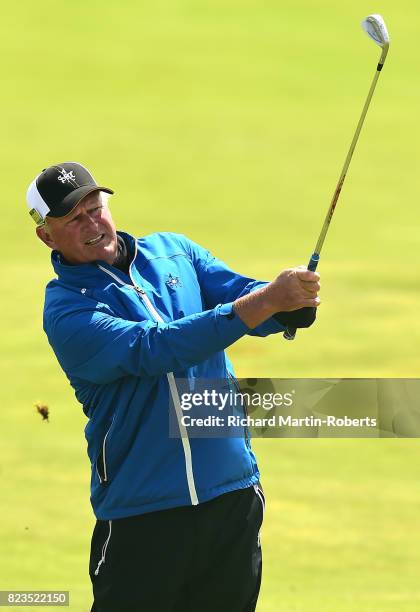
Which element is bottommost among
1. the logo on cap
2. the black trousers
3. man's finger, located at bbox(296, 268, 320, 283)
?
the black trousers

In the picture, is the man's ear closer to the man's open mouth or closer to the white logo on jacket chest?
the man's open mouth

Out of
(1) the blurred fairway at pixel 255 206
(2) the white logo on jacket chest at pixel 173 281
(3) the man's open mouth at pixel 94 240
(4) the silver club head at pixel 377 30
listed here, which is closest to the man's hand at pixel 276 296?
(2) the white logo on jacket chest at pixel 173 281

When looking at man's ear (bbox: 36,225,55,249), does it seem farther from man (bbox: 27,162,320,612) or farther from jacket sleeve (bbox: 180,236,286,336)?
jacket sleeve (bbox: 180,236,286,336)

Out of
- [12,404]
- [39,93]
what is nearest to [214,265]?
[12,404]

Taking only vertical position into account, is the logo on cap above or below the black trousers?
above

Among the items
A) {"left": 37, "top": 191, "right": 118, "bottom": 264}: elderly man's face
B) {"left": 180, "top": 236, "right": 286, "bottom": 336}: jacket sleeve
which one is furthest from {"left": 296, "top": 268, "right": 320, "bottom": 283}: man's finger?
{"left": 37, "top": 191, "right": 118, "bottom": 264}: elderly man's face

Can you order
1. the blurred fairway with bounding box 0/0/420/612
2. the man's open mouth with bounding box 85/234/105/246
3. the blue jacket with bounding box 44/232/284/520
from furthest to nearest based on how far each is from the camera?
the blurred fairway with bounding box 0/0/420/612
the man's open mouth with bounding box 85/234/105/246
the blue jacket with bounding box 44/232/284/520

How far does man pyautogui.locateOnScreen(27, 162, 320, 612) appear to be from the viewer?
3.96m

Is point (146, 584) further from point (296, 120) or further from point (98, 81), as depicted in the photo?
point (98, 81)

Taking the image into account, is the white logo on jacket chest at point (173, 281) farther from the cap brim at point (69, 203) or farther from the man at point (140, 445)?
the cap brim at point (69, 203)

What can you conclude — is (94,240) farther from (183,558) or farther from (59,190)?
(183,558)

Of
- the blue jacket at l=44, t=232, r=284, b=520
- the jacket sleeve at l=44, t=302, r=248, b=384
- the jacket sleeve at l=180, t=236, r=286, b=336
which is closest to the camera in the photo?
the jacket sleeve at l=44, t=302, r=248, b=384

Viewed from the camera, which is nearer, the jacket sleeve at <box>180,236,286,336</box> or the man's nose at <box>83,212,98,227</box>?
the man's nose at <box>83,212,98,227</box>

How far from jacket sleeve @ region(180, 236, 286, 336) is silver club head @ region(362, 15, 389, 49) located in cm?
79
